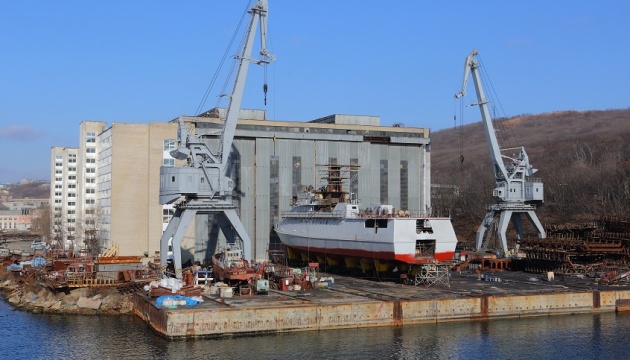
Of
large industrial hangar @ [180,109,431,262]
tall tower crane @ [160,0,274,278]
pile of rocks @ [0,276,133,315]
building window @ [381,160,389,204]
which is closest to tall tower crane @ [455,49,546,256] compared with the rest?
large industrial hangar @ [180,109,431,262]

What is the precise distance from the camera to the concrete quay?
33.7m

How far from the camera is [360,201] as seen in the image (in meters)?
65.1

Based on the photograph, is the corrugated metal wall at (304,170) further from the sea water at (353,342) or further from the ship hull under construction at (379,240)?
the sea water at (353,342)

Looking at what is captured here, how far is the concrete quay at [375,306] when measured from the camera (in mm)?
33688

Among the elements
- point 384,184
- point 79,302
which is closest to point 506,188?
point 384,184

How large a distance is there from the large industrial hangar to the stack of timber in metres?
10.8

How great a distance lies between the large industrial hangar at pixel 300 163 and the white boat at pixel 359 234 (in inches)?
106

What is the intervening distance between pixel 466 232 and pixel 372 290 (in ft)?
205

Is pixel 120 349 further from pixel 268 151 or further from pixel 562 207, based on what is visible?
pixel 562 207

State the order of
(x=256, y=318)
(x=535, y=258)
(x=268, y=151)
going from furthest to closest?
1. (x=268, y=151)
2. (x=535, y=258)
3. (x=256, y=318)

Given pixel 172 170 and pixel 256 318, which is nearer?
pixel 256 318

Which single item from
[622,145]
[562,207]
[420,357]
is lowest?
[420,357]

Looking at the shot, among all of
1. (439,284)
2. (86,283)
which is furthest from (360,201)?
(86,283)

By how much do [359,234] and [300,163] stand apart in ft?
47.1
